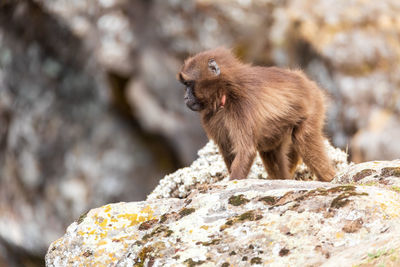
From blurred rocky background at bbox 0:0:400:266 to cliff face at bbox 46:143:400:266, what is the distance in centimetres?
1030

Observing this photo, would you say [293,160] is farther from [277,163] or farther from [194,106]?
[194,106]

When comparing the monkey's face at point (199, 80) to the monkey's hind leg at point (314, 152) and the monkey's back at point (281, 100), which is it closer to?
the monkey's back at point (281, 100)

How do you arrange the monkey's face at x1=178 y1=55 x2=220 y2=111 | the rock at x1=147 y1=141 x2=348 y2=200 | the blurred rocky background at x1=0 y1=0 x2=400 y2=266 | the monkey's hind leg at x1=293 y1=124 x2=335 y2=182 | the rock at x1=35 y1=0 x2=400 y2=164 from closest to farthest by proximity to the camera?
the monkey's face at x1=178 y1=55 x2=220 y2=111 < the monkey's hind leg at x1=293 y1=124 x2=335 y2=182 < the rock at x1=147 y1=141 x2=348 y2=200 < the rock at x1=35 y1=0 x2=400 y2=164 < the blurred rocky background at x1=0 y1=0 x2=400 y2=266

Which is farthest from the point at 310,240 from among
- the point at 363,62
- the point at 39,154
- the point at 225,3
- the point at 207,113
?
the point at 39,154

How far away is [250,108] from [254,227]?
3156 mm

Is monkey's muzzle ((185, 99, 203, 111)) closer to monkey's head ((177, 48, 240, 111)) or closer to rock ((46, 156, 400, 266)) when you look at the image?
monkey's head ((177, 48, 240, 111))

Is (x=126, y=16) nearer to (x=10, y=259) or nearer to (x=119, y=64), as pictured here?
(x=119, y=64)

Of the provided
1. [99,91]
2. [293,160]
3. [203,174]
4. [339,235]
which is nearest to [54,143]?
[99,91]

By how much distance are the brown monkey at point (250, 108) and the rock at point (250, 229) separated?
186 cm

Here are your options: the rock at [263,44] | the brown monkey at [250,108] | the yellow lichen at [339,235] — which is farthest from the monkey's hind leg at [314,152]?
the rock at [263,44]

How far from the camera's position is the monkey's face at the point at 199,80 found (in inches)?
288

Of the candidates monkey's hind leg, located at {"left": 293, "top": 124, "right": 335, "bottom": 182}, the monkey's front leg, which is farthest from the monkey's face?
monkey's hind leg, located at {"left": 293, "top": 124, "right": 335, "bottom": 182}

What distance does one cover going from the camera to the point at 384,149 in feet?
43.1

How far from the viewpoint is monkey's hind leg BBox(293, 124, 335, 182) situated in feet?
26.1
